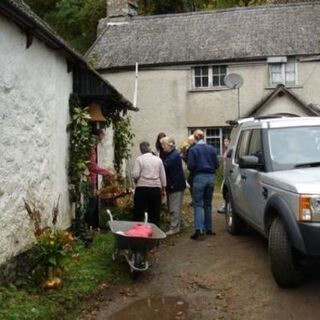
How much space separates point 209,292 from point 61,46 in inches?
181

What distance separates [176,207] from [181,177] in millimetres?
581

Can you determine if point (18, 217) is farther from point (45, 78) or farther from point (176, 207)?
point (176, 207)

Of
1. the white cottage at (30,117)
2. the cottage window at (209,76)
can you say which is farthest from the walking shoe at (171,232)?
the cottage window at (209,76)

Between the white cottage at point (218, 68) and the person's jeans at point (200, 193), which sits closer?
the person's jeans at point (200, 193)

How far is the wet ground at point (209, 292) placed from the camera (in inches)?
270

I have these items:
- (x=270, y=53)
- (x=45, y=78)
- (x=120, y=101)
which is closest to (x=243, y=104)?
(x=270, y=53)

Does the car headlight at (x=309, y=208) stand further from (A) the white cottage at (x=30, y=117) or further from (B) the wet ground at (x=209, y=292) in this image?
(A) the white cottage at (x=30, y=117)

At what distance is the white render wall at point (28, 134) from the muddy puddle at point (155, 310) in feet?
5.58

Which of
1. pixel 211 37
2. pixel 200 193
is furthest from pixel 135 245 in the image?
pixel 211 37

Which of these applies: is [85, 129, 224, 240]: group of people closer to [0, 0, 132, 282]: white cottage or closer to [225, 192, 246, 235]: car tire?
[225, 192, 246, 235]: car tire

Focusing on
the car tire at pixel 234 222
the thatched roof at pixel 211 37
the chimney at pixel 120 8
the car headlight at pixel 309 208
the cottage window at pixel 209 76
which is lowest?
the car tire at pixel 234 222

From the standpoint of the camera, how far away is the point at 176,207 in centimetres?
1128

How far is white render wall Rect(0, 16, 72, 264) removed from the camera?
7.53 metres

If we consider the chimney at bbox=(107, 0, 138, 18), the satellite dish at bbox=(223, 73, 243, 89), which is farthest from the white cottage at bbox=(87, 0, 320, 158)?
the chimney at bbox=(107, 0, 138, 18)
